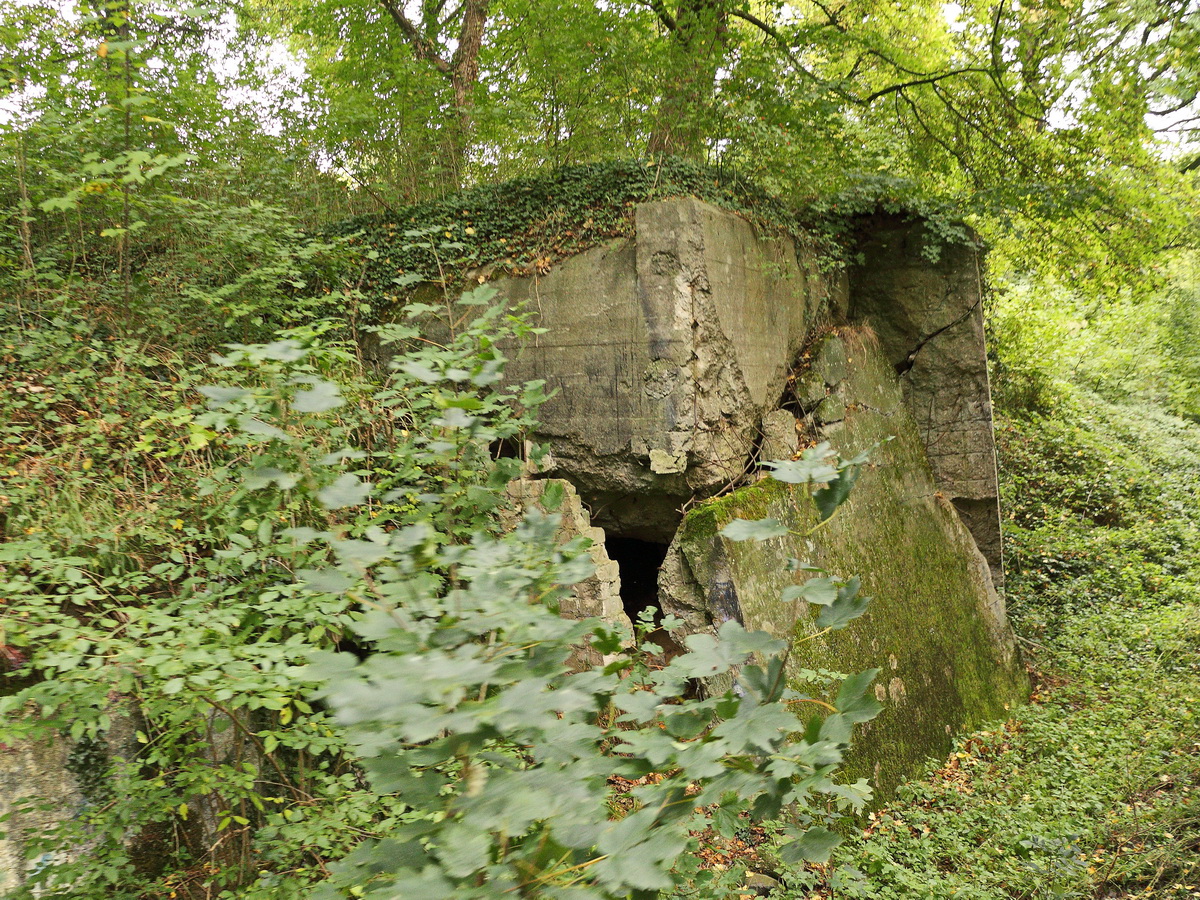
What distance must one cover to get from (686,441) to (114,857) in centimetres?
374

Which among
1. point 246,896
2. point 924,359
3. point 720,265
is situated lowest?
point 246,896

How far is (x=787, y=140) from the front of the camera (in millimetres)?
5695

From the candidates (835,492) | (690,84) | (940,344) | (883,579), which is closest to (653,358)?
(690,84)

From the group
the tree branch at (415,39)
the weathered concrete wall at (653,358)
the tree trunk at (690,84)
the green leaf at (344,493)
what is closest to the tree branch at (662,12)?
the tree trunk at (690,84)

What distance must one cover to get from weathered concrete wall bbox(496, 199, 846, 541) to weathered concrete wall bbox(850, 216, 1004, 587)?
Answer: 251 cm

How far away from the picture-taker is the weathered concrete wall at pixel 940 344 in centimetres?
738

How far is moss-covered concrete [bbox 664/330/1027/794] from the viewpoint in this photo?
4.95m

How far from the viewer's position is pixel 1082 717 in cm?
581

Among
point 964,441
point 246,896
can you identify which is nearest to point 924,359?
point 964,441

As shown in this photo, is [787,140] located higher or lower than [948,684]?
higher

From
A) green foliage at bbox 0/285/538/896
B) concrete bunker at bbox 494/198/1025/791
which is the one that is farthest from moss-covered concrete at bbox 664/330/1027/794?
green foliage at bbox 0/285/538/896

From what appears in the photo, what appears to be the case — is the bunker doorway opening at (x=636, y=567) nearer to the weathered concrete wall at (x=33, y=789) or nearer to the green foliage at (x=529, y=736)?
the weathered concrete wall at (x=33, y=789)

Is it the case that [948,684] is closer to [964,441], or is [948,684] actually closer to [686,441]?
[964,441]

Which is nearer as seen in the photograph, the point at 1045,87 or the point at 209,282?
the point at 209,282
